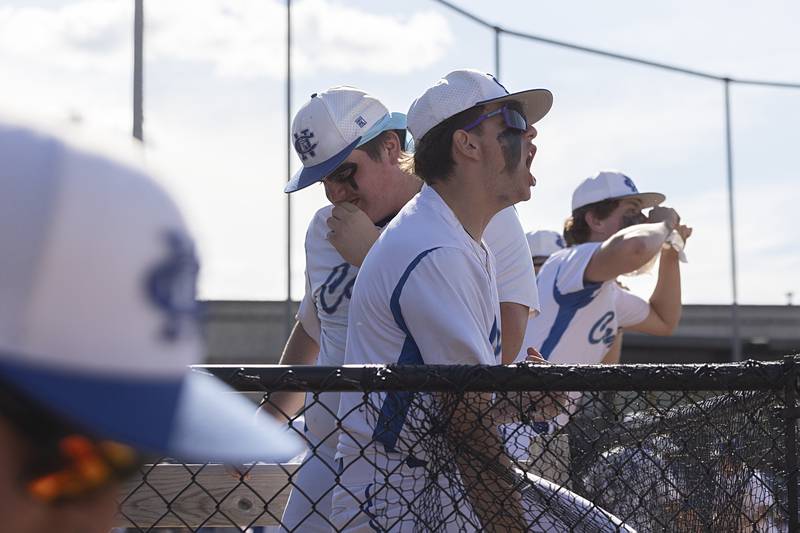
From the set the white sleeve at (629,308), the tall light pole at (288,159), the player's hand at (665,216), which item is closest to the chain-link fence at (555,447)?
the white sleeve at (629,308)

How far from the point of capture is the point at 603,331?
17.6 ft

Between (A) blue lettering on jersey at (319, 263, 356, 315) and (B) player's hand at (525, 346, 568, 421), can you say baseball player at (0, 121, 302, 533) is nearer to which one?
(B) player's hand at (525, 346, 568, 421)

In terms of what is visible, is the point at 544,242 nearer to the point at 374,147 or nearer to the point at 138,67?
the point at 138,67

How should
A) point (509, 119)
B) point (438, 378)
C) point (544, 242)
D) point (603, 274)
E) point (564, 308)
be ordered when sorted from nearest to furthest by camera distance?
point (438, 378)
point (509, 119)
point (603, 274)
point (564, 308)
point (544, 242)

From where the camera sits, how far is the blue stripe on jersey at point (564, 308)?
204 inches

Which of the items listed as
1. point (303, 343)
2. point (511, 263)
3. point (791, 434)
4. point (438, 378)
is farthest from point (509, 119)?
point (303, 343)

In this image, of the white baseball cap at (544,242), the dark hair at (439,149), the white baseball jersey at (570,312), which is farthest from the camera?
the white baseball cap at (544,242)

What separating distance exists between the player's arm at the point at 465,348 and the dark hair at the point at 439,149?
0.42 meters

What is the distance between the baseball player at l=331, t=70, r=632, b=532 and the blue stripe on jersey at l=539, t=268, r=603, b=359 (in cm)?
191

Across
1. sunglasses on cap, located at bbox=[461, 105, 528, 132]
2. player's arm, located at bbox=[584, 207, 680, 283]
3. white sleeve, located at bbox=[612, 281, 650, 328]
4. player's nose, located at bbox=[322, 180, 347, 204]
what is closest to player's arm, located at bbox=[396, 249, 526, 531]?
sunglasses on cap, located at bbox=[461, 105, 528, 132]

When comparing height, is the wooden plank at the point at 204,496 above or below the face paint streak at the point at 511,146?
below

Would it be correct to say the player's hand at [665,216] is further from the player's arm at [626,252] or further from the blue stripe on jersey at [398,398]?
the blue stripe on jersey at [398,398]

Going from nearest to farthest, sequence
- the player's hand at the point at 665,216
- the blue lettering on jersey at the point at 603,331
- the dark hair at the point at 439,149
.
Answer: the dark hair at the point at 439,149, the blue lettering on jersey at the point at 603,331, the player's hand at the point at 665,216

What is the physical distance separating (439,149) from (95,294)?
7.68ft
